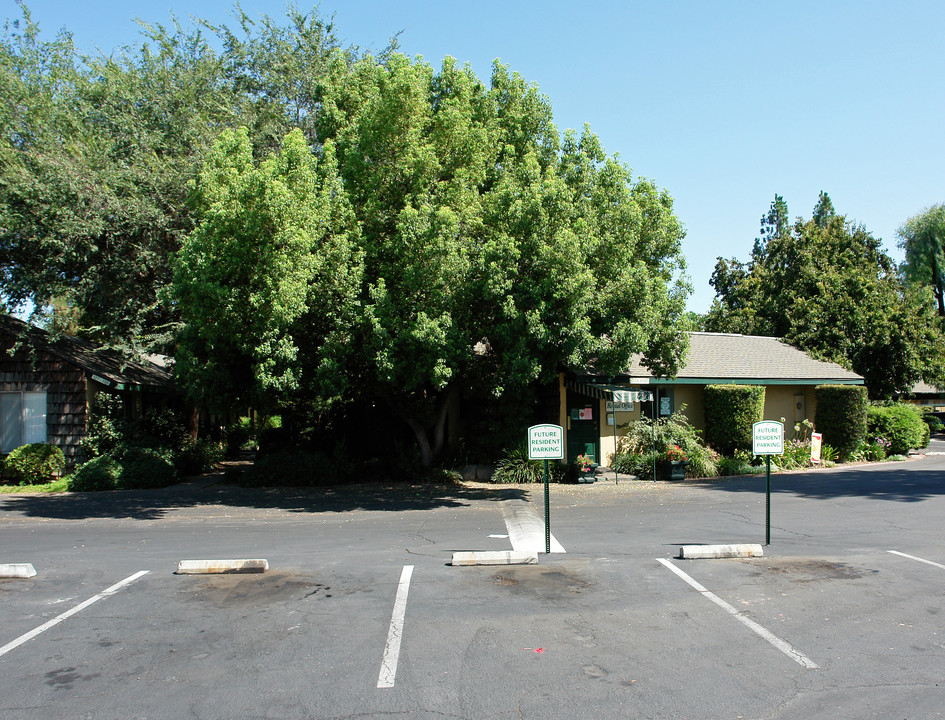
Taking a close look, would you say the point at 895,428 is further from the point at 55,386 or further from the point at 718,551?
the point at 55,386

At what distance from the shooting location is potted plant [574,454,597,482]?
19.2 meters

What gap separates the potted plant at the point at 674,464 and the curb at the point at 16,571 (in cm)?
1559

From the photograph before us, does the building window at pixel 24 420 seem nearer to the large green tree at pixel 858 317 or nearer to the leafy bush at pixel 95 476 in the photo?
the leafy bush at pixel 95 476

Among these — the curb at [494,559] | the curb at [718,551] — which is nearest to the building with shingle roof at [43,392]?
the curb at [494,559]

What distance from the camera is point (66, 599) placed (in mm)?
7898

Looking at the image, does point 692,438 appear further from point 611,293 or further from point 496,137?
point 496,137

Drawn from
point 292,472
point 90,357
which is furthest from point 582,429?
point 90,357

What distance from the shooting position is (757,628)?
6.71 metres

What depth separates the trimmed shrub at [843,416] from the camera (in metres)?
24.2

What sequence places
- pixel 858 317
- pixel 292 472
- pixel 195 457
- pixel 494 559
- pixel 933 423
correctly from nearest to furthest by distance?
1. pixel 494 559
2. pixel 292 472
3. pixel 195 457
4. pixel 858 317
5. pixel 933 423

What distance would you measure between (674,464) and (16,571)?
15.8 metres

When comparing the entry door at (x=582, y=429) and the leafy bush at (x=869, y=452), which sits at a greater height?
the entry door at (x=582, y=429)

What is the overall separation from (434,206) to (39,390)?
13.0 m

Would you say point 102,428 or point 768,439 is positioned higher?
point 768,439
